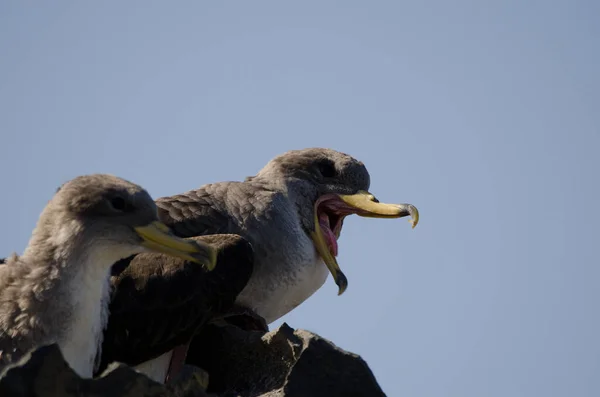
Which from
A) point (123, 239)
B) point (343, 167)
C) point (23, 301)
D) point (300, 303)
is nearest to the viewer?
point (23, 301)

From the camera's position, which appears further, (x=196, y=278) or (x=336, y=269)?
(x=336, y=269)

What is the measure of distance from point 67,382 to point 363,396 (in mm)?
1992

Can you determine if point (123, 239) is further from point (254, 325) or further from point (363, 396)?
point (254, 325)

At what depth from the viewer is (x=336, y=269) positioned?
11062 millimetres

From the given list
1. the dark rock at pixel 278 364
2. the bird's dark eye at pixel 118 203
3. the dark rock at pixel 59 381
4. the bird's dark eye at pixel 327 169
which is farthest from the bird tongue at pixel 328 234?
the dark rock at pixel 59 381

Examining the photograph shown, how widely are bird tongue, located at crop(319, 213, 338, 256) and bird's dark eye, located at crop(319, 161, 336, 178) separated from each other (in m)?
0.32

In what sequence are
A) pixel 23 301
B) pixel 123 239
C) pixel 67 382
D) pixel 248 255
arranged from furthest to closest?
pixel 248 255 → pixel 123 239 → pixel 23 301 → pixel 67 382

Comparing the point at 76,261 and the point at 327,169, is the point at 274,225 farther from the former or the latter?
the point at 76,261

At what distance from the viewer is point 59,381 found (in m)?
6.17

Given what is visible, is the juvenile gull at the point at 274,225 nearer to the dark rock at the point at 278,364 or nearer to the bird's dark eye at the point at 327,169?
the bird's dark eye at the point at 327,169

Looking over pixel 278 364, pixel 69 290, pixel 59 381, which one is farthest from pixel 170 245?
pixel 59 381

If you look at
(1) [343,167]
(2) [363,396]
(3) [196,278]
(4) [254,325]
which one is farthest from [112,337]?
(1) [343,167]

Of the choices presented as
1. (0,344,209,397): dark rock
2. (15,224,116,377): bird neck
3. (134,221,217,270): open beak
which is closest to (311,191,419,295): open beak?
(134,221,217,270): open beak

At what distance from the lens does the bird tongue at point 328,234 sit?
37.0 feet
